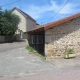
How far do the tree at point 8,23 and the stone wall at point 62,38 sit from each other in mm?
24256

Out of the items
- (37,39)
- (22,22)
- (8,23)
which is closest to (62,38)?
(37,39)

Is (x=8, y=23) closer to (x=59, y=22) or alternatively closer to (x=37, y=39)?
(x=37, y=39)

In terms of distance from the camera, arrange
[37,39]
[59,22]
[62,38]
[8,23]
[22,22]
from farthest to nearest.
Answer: [22,22]
[8,23]
[37,39]
[62,38]
[59,22]

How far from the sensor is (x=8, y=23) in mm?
38219

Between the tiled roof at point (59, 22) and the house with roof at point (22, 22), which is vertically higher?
the house with roof at point (22, 22)

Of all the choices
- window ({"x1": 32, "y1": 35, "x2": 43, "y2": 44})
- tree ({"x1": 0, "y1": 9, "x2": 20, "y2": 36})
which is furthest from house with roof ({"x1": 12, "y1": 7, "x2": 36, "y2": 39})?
window ({"x1": 32, "y1": 35, "x2": 43, "y2": 44})

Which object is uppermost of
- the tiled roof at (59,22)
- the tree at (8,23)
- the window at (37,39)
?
the tree at (8,23)

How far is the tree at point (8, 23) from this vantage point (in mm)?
37562

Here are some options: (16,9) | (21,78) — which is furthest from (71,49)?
(16,9)

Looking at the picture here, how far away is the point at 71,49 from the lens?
14562 millimetres

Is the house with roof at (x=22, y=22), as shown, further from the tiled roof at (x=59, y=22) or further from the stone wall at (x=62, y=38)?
the tiled roof at (x=59, y=22)

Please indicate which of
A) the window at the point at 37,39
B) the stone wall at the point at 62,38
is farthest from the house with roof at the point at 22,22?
the stone wall at the point at 62,38

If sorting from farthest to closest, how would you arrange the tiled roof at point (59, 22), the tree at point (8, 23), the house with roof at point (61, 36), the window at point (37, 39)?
the tree at point (8, 23)
the window at point (37, 39)
the house with roof at point (61, 36)
the tiled roof at point (59, 22)

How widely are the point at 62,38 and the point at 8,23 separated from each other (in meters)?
25.3
